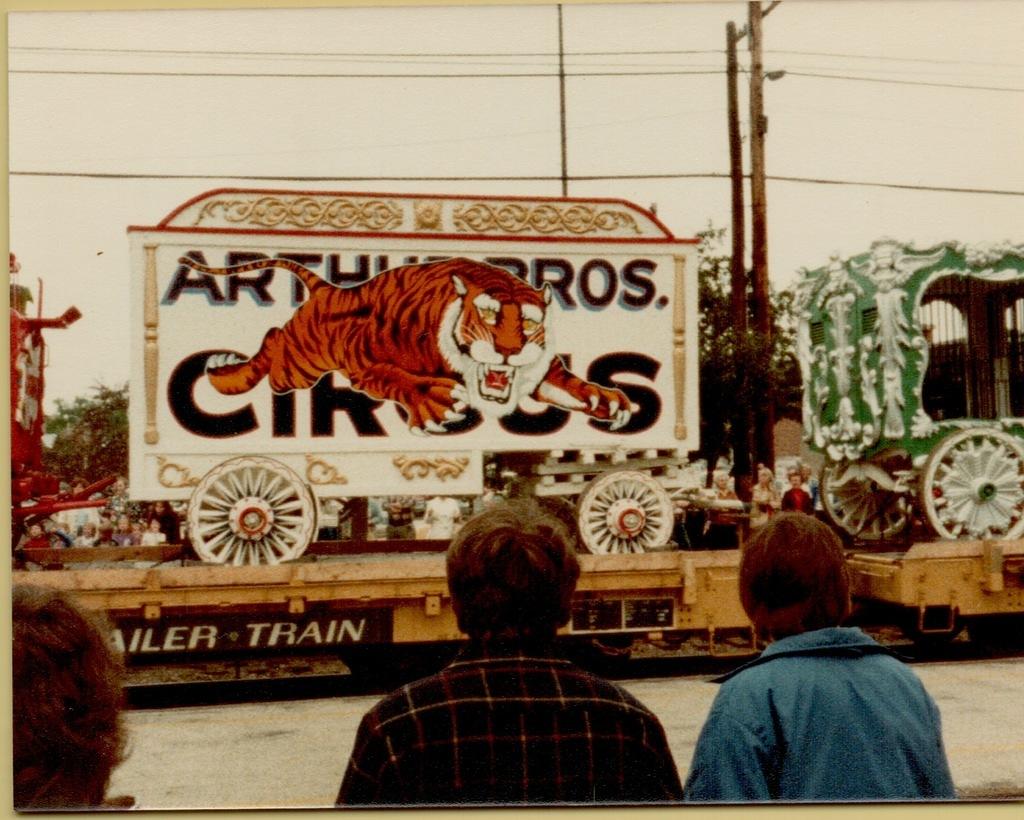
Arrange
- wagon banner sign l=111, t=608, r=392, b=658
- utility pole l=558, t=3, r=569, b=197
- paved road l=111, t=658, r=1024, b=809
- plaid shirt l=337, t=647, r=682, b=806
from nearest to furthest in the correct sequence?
plaid shirt l=337, t=647, r=682, b=806 → paved road l=111, t=658, r=1024, b=809 → utility pole l=558, t=3, r=569, b=197 → wagon banner sign l=111, t=608, r=392, b=658

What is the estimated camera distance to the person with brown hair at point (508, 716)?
2256mm

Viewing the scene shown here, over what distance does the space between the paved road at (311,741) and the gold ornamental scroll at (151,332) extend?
155 cm

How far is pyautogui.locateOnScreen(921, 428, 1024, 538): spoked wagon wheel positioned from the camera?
19.7ft

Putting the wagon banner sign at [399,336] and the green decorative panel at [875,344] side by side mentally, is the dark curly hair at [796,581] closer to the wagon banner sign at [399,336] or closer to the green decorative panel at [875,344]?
the wagon banner sign at [399,336]

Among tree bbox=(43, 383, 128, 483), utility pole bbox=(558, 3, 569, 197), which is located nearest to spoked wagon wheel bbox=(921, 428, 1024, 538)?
utility pole bbox=(558, 3, 569, 197)

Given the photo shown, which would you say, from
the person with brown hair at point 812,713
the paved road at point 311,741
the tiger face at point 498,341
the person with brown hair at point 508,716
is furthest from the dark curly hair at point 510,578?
the tiger face at point 498,341

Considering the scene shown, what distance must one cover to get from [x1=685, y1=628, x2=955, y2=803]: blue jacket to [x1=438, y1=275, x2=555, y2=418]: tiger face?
344cm

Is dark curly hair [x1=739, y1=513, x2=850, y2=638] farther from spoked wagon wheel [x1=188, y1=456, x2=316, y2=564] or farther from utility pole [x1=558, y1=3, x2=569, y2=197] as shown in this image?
spoked wagon wheel [x1=188, y1=456, x2=316, y2=564]

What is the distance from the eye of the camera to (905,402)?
20.2 ft

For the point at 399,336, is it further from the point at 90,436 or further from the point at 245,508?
the point at 90,436

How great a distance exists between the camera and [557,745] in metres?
2.30

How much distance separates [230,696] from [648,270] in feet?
10.1

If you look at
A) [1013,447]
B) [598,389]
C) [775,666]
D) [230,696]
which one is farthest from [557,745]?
[1013,447]

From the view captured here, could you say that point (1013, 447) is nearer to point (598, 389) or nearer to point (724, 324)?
A: point (724, 324)
